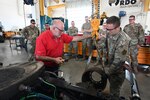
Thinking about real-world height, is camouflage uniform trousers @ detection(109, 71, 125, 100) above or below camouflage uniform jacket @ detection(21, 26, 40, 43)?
below

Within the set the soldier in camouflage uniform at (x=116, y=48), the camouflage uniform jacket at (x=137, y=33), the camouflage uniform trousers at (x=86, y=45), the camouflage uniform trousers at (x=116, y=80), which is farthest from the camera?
the camouflage uniform trousers at (x=86, y=45)

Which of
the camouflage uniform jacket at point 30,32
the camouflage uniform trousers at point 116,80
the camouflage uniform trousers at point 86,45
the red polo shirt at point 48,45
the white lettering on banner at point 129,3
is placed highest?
the white lettering on banner at point 129,3

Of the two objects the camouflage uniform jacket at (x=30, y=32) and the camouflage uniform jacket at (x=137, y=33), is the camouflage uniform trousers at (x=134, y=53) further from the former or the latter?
the camouflage uniform jacket at (x=30, y=32)

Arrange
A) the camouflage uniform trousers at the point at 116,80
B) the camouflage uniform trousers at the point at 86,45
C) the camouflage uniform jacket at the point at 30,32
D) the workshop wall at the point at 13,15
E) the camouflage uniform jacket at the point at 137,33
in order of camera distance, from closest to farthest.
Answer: the camouflage uniform trousers at the point at 116,80 → the camouflage uniform jacket at the point at 137,33 → the camouflage uniform jacket at the point at 30,32 → the camouflage uniform trousers at the point at 86,45 → the workshop wall at the point at 13,15

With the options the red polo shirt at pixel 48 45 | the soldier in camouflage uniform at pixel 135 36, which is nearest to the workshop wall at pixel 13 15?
the soldier in camouflage uniform at pixel 135 36

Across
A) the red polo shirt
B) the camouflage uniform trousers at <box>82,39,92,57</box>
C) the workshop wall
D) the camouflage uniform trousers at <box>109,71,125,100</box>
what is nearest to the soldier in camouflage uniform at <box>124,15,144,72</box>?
the camouflage uniform trousers at <box>82,39,92,57</box>

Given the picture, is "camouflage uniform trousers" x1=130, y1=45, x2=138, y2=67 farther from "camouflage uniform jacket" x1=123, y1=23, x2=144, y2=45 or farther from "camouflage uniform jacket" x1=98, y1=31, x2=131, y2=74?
"camouflage uniform jacket" x1=98, y1=31, x2=131, y2=74

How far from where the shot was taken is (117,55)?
1.79 metres

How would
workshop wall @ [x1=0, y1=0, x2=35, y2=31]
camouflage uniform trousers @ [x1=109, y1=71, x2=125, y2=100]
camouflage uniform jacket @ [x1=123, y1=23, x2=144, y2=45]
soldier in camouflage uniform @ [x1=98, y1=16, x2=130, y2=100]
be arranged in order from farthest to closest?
workshop wall @ [x1=0, y1=0, x2=35, y2=31]
camouflage uniform jacket @ [x1=123, y1=23, x2=144, y2=45]
camouflage uniform trousers @ [x1=109, y1=71, x2=125, y2=100]
soldier in camouflage uniform @ [x1=98, y1=16, x2=130, y2=100]

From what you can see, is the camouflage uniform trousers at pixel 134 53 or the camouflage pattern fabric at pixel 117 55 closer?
the camouflage pattern fabric at pixel 117 55

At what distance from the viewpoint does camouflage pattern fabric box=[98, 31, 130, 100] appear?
5.80ft

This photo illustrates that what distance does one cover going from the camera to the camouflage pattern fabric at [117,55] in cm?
177

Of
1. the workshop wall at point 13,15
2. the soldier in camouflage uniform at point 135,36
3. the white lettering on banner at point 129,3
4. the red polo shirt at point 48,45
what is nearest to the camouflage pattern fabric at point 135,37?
the soldier in camouflage uniform at point 135,36

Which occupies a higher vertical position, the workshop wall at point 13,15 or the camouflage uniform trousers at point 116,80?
the workshop wall at point 13,15
